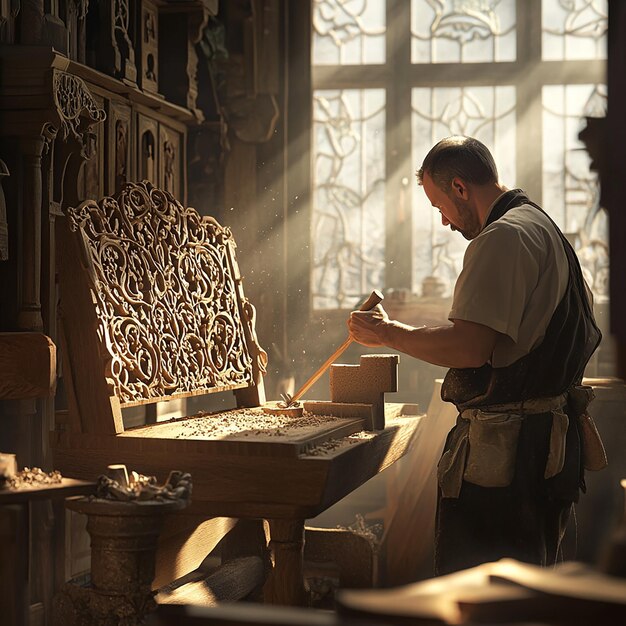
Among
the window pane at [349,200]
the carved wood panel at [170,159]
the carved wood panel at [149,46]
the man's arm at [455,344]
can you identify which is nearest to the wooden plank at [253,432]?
the man's arm at [455,344]

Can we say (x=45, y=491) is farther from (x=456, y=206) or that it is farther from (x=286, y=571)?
(x=456, y=206)

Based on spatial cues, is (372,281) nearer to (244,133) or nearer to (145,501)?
(244,133)

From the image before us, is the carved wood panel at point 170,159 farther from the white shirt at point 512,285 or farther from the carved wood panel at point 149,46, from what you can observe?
the white shirt at point 512,285

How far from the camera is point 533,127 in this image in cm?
655

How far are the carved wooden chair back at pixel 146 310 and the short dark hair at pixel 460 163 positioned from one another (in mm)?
1126

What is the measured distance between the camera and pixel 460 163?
3.44 m

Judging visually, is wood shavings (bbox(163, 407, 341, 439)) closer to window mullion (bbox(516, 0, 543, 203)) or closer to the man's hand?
the man's hand

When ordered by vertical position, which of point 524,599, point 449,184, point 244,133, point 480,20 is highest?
point 480,20

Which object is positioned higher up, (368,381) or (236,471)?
(368,381)

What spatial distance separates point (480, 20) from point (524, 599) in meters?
6.04

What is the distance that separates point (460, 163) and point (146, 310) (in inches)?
50.7

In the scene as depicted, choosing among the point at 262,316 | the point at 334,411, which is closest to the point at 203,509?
the point at 334,411

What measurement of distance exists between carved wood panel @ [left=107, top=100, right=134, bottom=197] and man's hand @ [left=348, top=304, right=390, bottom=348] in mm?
1641

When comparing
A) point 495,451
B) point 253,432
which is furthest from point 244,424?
point 495,451
